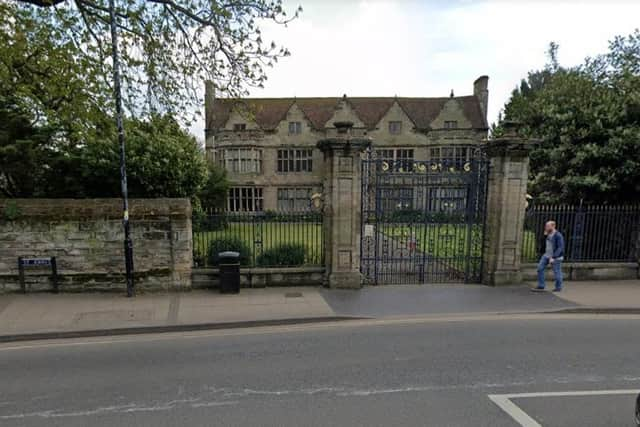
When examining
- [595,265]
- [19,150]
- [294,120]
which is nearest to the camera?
[595,265]

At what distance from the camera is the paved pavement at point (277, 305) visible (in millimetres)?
6453

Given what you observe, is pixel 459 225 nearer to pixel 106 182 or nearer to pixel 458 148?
pixel 106 182

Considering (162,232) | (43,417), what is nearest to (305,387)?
(43,417)

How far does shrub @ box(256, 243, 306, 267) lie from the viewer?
916 centimetres

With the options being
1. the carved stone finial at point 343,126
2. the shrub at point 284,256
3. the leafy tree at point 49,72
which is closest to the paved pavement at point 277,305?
the shrub at point 284,256

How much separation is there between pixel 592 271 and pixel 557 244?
2.17 m

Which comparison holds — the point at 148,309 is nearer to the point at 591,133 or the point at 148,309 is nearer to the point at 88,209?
the point at 88,209

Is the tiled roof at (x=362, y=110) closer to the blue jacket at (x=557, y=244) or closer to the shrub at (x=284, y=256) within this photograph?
the shrub at (x=284, y=256)

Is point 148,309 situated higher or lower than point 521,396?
lower

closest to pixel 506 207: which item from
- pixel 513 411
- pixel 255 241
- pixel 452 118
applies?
pixel 513 411

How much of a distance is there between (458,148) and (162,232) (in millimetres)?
31296

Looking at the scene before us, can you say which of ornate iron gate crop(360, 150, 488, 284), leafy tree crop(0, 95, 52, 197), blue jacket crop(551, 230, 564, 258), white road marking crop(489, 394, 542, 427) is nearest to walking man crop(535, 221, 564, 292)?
blue jacket crop(551, 230, 564, 258)

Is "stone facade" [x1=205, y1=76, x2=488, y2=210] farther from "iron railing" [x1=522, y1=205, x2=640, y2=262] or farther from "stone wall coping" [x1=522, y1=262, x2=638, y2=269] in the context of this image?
"stone wall coping" [x1=522, y1=262, x2=638, y2=269]

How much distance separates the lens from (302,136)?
3388 cm
